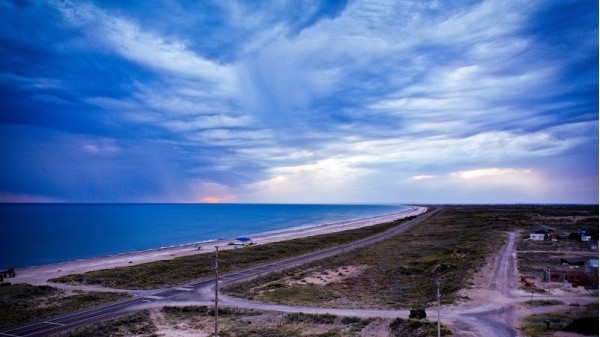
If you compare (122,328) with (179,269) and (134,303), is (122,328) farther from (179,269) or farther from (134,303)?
(179,269)

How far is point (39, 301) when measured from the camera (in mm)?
51719

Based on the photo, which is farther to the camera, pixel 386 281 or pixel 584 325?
pixel 386 281

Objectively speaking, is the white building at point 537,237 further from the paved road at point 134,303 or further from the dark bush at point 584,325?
the dark bush at point 584,325

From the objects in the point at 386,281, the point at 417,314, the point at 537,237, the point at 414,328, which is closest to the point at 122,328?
the point at 414,328

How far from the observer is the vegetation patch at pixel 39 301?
44250 millimetres

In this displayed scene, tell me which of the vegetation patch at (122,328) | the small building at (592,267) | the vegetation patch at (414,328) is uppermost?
the small building at (592,267)

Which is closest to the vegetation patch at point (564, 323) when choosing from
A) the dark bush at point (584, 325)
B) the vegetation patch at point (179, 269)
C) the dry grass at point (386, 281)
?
the dark bush at point (584, 325)

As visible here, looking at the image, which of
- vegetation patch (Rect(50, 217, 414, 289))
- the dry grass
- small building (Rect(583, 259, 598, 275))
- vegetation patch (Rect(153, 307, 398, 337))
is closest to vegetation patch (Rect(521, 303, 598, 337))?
small building (Rect(583, 259, 598, 275))

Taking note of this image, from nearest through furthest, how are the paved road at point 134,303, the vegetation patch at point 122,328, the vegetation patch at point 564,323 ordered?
the vegetation patch at point 564,323
the vegetation patch at point 122,328
the paved road at point 134,303

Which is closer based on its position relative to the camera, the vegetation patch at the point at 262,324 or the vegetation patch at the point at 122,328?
the vegetation patch at the point at 262,324

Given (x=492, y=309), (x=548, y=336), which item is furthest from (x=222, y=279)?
(x=548, y=336)

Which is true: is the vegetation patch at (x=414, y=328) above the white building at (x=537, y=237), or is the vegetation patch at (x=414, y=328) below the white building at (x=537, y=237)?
below

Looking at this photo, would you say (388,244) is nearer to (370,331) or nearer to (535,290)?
(535,290)

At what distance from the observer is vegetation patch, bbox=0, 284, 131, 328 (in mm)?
44250
